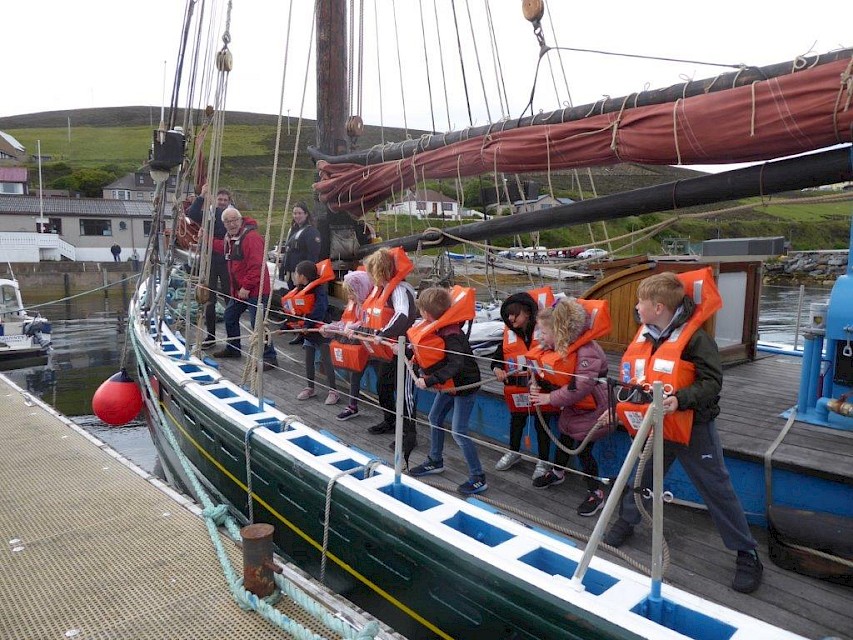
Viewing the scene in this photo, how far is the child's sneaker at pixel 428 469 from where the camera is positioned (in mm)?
4238

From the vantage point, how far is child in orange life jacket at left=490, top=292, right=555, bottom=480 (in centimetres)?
409

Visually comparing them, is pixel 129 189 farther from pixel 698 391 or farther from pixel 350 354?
pixel 698 391

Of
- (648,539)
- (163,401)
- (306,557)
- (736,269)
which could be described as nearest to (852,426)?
(648,539)

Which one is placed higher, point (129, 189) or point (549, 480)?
point (129, 189)

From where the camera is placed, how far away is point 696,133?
11.1 feet

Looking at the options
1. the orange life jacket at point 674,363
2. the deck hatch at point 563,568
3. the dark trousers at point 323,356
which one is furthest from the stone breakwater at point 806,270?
the deck hatch at point 563,568

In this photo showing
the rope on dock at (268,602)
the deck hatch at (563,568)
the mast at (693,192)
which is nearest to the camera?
the deck hatch at (563,568)

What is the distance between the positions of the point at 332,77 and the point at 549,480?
5.48 m

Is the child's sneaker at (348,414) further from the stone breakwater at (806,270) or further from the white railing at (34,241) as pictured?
the white railing at (34,241)

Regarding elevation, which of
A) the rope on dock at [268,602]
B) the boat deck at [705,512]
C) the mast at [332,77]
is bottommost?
the rope on dock at [268,602]

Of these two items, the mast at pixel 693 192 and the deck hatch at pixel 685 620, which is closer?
the deck hatch at pixel 685 620

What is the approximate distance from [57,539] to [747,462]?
4.18 meters

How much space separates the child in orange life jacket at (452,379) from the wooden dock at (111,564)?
3.78 feet

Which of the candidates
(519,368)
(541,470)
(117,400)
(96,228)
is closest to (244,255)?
(117,400)
